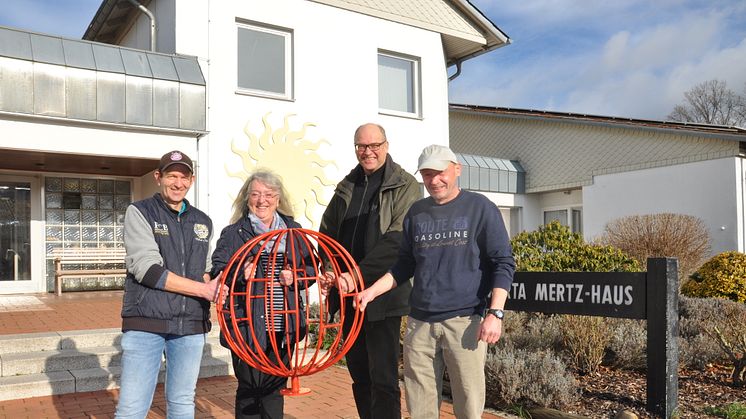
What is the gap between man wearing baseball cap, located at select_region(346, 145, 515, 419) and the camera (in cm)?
318

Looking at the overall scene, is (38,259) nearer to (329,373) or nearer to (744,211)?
(329,373)

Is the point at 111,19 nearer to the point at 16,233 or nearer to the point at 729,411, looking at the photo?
the point at 16,233

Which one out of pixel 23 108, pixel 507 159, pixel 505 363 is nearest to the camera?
pixel 505 363

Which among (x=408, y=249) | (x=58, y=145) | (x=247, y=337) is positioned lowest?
(x=247, y=337)

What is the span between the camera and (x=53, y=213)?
38.5ft

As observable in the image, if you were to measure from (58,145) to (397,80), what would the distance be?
268 inches

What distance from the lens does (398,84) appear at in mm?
13336

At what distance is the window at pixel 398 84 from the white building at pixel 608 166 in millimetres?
7231

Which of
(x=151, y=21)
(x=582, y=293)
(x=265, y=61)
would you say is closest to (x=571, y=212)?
(x=265, y=61)

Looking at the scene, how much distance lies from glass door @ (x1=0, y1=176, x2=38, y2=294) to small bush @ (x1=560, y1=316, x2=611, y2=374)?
31.1 ft

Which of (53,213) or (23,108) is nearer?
(23,108)

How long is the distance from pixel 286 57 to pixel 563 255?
6081 millimetres

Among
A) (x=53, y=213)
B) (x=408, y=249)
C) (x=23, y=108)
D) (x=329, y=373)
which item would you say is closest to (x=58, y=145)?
(x=23, y=108)

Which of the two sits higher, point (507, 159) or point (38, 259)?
point (507, 159)
